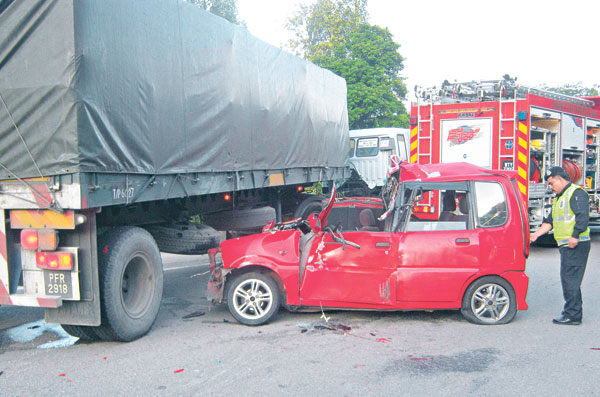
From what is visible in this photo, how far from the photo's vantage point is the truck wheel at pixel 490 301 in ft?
19.5

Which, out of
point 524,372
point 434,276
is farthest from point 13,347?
point 524,372

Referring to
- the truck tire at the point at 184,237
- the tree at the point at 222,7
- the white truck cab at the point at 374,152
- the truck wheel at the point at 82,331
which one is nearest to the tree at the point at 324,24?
the tree at the point at 222,7

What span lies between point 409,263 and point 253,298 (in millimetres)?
1773

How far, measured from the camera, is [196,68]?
6707 millimetres

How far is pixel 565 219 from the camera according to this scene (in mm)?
6102

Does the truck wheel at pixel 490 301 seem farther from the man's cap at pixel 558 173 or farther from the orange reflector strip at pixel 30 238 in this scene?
the orange reflector strip at pixel 30 238

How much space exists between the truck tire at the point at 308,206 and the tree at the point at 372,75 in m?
→ 14.6

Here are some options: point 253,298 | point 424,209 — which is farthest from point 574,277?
point 253,298

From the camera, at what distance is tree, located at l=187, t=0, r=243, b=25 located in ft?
90.1

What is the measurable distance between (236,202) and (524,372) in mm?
5647

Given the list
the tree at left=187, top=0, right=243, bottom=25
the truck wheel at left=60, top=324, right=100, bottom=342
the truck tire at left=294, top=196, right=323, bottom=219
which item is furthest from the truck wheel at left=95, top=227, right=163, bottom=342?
the tree at left=187, top=0, right=243, bottom=25

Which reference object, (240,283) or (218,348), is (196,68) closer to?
(240,283)

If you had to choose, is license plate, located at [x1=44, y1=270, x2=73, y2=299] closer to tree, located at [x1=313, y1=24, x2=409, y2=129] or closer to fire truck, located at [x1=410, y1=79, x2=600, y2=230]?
fire truck, located at [x1=410, y1=79, x2=600, y2=230]

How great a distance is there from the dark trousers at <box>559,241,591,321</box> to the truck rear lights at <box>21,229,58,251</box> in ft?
17.6
